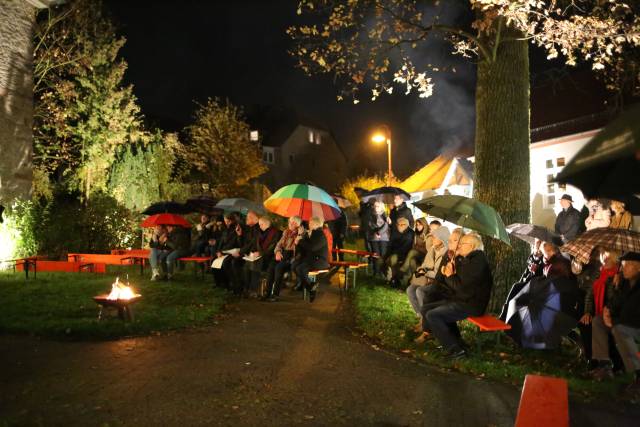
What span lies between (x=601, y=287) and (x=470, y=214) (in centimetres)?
192

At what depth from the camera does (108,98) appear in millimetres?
23062

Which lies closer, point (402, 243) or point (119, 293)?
point (119, 293)

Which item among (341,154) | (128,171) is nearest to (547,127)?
(128,171)

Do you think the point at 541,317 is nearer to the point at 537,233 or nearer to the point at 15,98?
the point at 537,233

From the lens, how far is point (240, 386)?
581 cm

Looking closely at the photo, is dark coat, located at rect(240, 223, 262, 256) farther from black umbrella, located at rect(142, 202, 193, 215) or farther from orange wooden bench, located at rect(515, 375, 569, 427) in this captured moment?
orange wooden bench, located at rect(515, 375, 569, 427)

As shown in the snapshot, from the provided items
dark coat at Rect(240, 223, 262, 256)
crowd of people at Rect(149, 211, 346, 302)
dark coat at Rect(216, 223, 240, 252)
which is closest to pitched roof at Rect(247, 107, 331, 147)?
dark coat at Rect(216, 223, 240, 252)

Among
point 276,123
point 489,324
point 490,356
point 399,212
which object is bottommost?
point 490,356

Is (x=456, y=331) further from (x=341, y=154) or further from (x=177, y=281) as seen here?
(x=341, y=154)

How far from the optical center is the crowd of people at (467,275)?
21.2 ft

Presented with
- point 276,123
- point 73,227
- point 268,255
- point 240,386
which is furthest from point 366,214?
point 276,123

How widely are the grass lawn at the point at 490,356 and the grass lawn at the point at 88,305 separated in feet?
9.67

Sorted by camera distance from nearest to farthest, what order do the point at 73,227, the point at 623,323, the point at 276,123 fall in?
the point at 623,323 < the point at 73,227 < the point at 276,123

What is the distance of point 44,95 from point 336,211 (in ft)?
50.2
